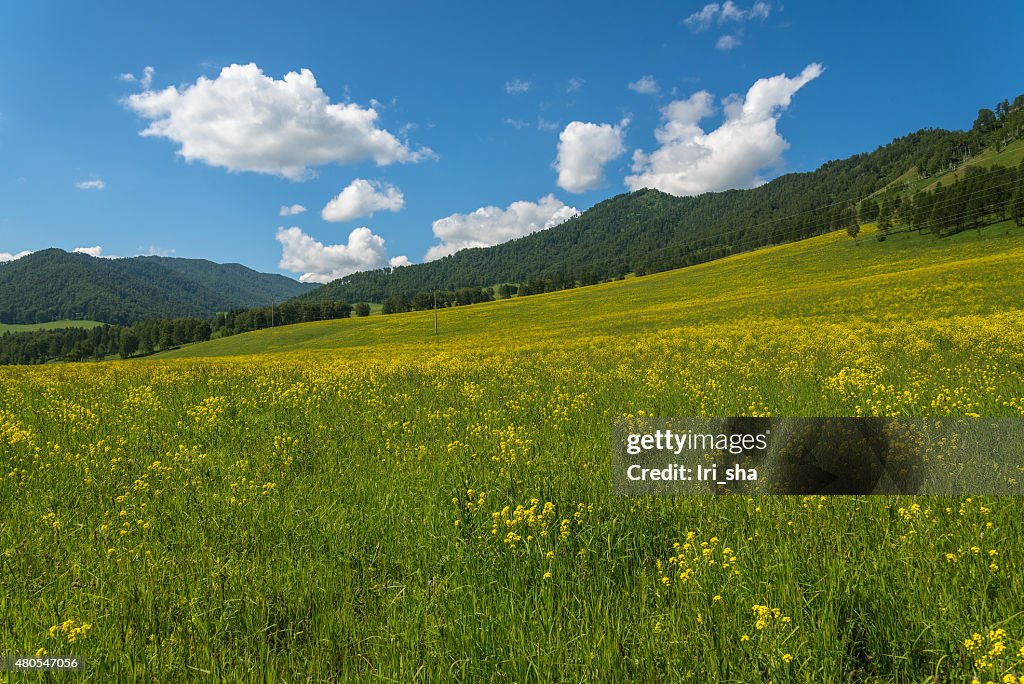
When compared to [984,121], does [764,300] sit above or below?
below

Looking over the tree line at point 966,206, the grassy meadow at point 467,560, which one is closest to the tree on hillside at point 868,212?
the tree line at point 966,206

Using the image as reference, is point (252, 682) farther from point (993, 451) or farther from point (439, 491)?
point (993, 451)

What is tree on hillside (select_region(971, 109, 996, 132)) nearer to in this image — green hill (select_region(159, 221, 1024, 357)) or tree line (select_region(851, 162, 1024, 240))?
tree line (select_region(851, 162, 1024, 240))

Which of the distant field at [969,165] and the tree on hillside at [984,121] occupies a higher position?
the tree on hillside at [984,121]

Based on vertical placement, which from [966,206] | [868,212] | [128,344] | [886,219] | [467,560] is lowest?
[467,560]

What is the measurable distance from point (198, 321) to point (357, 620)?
149996 mm

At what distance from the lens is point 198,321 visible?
4889 inches

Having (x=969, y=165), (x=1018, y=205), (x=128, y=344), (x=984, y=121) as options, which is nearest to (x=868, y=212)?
(x=1018, y=205)

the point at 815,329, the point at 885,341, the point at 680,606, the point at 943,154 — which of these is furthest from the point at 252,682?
the point at 943,154

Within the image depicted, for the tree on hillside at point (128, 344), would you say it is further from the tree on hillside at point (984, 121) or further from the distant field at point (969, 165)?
the tree on hillside at point (984, 121)

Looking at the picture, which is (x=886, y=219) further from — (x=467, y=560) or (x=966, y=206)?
(x=467, y=560)

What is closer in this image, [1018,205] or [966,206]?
[1018,205]

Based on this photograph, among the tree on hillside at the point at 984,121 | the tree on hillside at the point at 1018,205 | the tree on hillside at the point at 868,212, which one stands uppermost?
the tree on hillside at the point at 984,121

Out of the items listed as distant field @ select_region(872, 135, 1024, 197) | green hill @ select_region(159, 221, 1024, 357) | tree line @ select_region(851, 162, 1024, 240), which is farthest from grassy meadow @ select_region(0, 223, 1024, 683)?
distant field @ select_region(872, 135, 1024, 197)
